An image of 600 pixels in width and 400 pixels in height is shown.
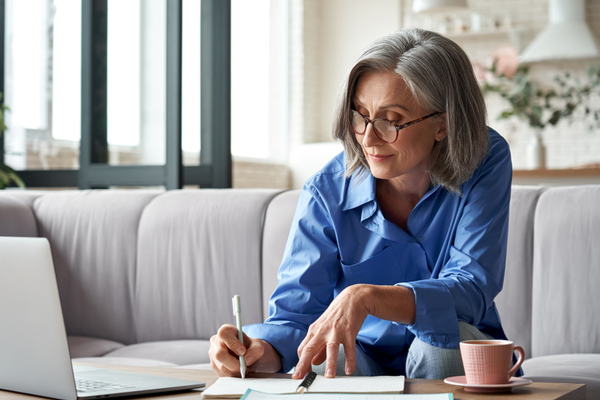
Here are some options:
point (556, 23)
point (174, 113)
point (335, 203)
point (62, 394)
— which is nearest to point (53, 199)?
point (174, 113)

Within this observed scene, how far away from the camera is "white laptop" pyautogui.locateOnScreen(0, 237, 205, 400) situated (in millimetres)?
864

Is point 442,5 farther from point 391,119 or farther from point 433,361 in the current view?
point 433,361

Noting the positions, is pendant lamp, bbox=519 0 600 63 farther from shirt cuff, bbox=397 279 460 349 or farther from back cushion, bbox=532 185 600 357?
shirt cuff, bbox=397 279 460 349

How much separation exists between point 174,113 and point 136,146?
33 centimetres

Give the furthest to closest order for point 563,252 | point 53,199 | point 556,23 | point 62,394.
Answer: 1. point 556,23
2. point 53,199
3. point 563,252
4. point 62,394

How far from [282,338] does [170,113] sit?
187 centimetres

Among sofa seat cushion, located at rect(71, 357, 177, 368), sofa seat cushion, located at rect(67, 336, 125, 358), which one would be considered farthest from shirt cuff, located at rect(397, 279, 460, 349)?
sofa seat cushion, located at rect(67, 336, 125, 358)

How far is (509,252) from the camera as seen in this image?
1.89 m

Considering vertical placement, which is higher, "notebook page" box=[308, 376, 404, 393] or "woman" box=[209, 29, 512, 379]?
"woman" box=[209, 29, 512, 379]

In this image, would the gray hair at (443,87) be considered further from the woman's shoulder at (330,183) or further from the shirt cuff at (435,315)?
the shirt cuff at (435,315)

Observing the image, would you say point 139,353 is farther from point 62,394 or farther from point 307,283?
point 62,394

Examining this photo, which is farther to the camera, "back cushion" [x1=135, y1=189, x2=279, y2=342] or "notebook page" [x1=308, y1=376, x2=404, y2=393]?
"back cushion" [x1=135, y1=189, x2=279, y2=342]

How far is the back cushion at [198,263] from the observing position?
2.19 metres

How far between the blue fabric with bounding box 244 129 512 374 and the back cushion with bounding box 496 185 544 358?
0.51 meters
